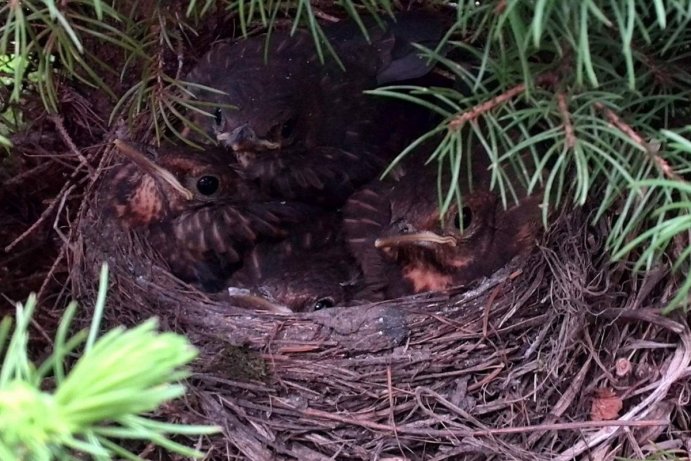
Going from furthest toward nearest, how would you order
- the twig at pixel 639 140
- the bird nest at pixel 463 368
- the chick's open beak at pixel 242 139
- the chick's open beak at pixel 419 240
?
1. the chick's open beak at pixel 242 139
2. the chick's open beak at pixel 419 240
3. the bird nest at pixel 463 368
4. the twig at pixel 639 140

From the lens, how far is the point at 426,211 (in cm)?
162

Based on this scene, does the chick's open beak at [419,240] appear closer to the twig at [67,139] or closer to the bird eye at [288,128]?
the bird eye at [288,128]

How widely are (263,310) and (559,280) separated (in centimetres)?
60

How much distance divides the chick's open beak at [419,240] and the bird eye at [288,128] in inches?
17.9

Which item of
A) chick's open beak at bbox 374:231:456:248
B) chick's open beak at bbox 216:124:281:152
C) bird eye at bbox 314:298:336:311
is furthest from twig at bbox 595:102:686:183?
chick's open beak at bbox 216:124:281:152

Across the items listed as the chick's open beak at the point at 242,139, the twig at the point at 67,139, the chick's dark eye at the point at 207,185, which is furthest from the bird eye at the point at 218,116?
the twig at the point at 67,139

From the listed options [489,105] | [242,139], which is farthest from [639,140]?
[242,139]

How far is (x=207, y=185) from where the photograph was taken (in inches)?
73.1

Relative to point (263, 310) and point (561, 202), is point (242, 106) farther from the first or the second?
point (561, 202)

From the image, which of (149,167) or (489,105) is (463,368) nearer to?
(489,105)

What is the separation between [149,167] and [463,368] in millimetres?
844

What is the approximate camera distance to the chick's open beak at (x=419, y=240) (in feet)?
5.28

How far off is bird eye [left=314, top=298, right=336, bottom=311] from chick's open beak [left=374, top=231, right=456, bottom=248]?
7.5 inches

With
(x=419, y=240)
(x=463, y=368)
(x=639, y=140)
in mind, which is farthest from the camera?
(x=419, y=240)
